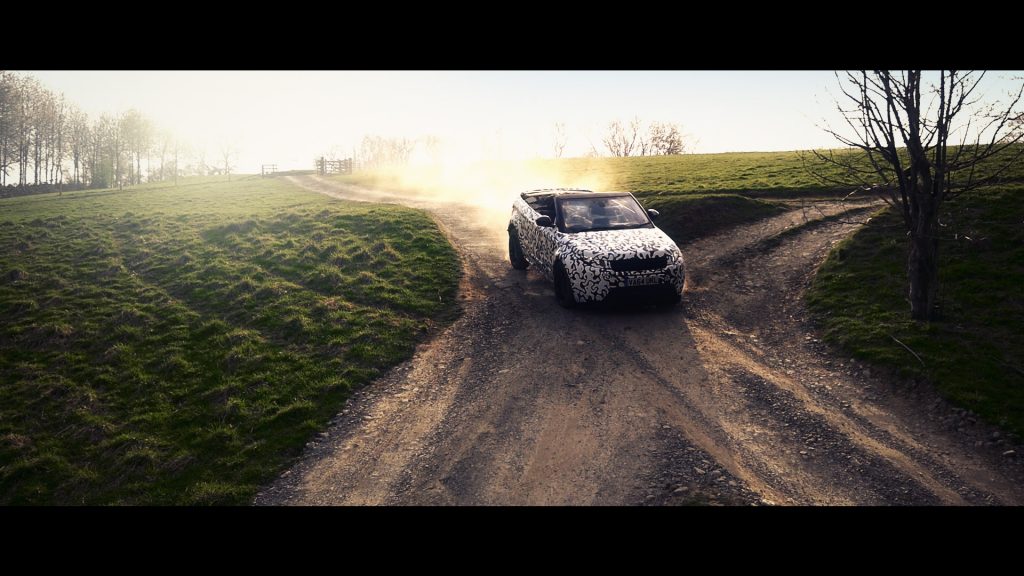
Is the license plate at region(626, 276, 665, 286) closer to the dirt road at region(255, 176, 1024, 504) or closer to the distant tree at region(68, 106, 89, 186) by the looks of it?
the dirt road at region(255, 176, 1024, 504)

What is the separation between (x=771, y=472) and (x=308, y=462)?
5.45 metres

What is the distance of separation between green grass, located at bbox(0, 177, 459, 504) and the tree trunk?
8305 millimetres

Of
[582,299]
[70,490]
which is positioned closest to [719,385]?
[582,299]

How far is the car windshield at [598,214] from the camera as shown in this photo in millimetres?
11859

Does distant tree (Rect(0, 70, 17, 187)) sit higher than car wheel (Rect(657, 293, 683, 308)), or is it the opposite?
distant tree (Rect(0, 70, 17, 187))

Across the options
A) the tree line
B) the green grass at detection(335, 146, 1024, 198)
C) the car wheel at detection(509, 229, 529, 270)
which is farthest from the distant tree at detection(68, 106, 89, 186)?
the car wheel at detection(509, 229, 529, 270)

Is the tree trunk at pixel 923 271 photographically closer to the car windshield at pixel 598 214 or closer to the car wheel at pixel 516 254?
the car windshield at pixel 598 214

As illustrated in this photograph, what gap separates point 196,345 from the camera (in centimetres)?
1172

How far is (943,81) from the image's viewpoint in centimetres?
891

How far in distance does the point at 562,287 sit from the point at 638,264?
1650mm

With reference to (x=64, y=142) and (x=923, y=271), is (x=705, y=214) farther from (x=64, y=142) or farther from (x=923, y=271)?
(x=64, y=142)

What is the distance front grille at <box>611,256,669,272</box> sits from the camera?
10.5 m

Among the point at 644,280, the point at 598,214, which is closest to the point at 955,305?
the point at 644,280
